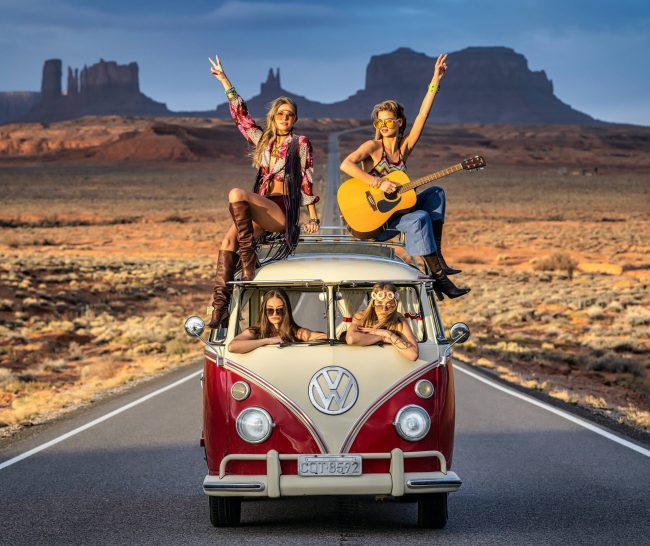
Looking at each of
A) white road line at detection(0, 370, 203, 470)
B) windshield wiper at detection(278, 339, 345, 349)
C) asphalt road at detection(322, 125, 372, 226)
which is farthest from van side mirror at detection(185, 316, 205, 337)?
asphalt road at detection(322, 125, 372, 226)

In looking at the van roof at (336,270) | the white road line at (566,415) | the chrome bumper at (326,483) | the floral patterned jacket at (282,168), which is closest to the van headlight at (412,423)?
the chrome bumper at (326,483)

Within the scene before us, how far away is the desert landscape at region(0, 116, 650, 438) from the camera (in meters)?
22.1

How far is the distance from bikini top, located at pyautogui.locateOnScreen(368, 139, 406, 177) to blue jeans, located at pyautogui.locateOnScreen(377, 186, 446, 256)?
0.39 metres

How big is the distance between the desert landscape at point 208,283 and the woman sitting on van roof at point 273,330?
7279 mm

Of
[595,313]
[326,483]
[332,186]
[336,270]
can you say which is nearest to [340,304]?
[336,270]

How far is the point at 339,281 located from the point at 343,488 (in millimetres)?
1430

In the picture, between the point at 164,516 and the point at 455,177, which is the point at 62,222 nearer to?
the point at 455,177

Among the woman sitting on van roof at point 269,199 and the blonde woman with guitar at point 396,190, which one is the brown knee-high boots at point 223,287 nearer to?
the woman sitting on van roof at point 269,199

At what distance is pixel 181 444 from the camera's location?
39.7 feet

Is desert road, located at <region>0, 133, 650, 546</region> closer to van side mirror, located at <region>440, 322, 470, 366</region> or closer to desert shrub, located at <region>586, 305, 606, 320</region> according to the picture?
van side mirror, located at <region>440, 322, 470, 366</region>

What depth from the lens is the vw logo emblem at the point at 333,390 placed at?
278 inches

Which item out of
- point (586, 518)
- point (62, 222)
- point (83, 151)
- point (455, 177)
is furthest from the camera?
point (83, 151)

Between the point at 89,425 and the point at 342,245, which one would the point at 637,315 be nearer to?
the point at 89,425

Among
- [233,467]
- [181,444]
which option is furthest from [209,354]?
[181,444]
